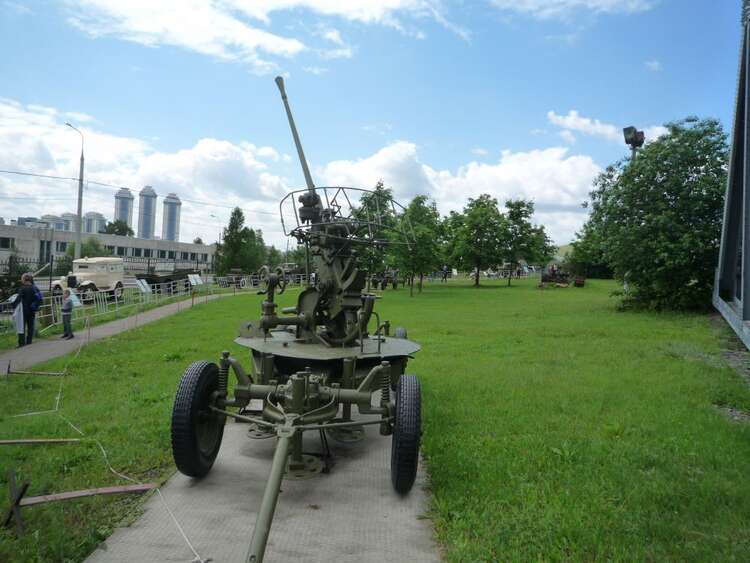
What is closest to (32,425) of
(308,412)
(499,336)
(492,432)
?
(308,412)

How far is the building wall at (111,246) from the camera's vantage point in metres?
49.4

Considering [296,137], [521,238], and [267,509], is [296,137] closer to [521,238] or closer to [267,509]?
[267,509]

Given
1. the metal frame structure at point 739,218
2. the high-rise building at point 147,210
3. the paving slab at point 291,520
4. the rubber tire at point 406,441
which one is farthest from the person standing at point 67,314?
the high-rise building at point 147,210

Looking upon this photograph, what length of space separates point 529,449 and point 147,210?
165m

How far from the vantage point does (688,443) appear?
19.7 feet

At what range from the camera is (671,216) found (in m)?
19.7

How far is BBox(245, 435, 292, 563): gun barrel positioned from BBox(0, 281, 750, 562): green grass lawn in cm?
123

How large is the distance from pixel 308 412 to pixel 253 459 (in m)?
1.27

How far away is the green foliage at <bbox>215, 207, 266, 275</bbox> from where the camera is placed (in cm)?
5809

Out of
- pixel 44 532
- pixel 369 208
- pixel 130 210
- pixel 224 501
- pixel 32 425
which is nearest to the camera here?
pixel 44 532

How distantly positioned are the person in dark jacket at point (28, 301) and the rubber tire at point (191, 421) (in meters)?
8.92

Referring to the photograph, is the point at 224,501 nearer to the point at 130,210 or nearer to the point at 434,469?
the point at 434,469

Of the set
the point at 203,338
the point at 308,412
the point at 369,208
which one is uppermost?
the point at 369,208

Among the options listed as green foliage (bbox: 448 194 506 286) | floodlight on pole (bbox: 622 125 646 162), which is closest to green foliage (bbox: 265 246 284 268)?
green foliage (bbox: 448 194 506 286)
